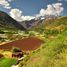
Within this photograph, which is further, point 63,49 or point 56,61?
point 63,49

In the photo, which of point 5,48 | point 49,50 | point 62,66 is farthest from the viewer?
point 5,48

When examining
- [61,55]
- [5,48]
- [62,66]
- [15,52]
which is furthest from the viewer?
[5,48]

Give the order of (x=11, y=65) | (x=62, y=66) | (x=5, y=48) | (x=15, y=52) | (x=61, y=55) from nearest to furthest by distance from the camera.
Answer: (x=62, y=66) < (x=61, y=55) < (x=11, y=65) < (x=15, y=52) < (x=5, y=48)

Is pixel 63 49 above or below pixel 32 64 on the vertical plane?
above

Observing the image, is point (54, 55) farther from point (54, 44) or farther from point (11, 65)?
point (11, 65)

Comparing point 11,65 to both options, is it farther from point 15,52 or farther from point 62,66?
point 15,52

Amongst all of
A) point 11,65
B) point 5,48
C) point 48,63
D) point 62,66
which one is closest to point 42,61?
point 48,63

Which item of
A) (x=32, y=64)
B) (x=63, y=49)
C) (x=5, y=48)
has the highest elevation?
(x=63, y=49)

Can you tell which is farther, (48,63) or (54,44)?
(54,44)

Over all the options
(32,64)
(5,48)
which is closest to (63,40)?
(32,64)
